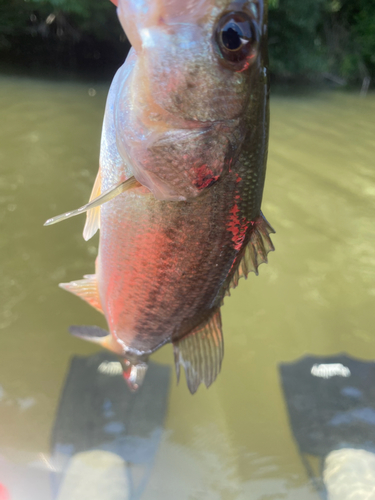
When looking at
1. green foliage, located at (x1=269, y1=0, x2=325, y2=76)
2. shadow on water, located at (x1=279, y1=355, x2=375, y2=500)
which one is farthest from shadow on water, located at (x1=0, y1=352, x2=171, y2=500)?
green foliage, located at (x1=269, y1=0, x2=325, y2=76)

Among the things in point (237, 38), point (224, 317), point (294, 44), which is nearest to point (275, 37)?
point (294, 44)

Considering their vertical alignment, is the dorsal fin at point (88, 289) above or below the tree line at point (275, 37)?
below

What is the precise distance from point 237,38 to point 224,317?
164cm

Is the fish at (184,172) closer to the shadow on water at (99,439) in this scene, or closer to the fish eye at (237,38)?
the fish eye at (237,38)

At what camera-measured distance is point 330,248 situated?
8.56 ft

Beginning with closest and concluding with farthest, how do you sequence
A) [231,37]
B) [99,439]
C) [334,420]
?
[231,37], [99,439], [334,420]

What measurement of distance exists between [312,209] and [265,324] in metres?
1.42

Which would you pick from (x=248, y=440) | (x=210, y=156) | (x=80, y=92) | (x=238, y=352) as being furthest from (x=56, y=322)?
(x=80, y=92)

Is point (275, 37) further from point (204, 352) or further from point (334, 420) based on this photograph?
point (204, 352)

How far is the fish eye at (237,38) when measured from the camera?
601 mm

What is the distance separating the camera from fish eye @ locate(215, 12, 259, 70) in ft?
1.97

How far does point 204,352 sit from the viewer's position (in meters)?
0.97

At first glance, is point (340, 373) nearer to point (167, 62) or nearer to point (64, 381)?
point (64, 381)

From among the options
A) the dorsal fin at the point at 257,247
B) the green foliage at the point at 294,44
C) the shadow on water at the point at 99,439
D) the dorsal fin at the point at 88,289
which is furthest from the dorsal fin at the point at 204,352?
the green foliage at the point at 294,44
